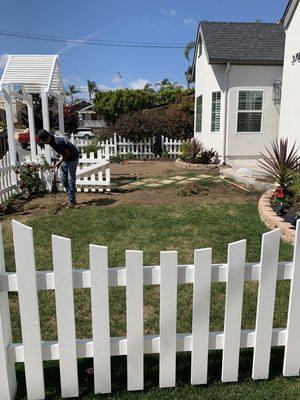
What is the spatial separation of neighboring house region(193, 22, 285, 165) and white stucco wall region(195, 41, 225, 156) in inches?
1.4

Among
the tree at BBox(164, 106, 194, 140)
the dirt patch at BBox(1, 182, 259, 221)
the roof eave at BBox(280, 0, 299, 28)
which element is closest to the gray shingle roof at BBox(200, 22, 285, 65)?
the roof eave at BBox(280, 0, 299, 28)

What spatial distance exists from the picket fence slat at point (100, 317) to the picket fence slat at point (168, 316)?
0.33 meters

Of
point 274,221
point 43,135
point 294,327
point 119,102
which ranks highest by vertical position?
point 119,102

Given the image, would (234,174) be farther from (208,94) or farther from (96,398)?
(96,398)

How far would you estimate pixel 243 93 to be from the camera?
13.6m

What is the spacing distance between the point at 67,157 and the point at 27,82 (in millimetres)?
3238

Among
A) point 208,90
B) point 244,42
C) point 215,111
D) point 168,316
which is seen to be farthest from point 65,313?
point 244,42

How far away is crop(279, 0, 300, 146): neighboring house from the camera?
8.02 meters

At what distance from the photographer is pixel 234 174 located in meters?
10.4

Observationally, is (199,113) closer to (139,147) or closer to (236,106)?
(236,106)

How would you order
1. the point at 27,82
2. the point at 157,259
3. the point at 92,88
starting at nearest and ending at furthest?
the point at 157,259 → the point at 27,82 → the point at 92,88

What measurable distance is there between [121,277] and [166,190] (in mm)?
6805

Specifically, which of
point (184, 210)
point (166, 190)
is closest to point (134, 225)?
point (184, 210)

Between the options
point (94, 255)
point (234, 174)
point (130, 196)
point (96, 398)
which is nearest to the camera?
point (94, 255)
